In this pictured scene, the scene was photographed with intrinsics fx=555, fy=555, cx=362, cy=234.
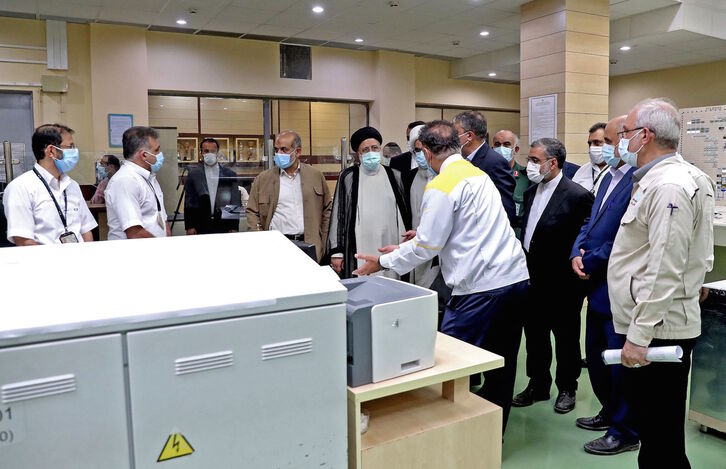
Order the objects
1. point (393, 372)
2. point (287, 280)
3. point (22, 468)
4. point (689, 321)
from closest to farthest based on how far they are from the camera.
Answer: point (22, 468)
point (287, 280)
point (393, 372)
point (689, 321)

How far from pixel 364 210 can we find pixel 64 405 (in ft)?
8.39

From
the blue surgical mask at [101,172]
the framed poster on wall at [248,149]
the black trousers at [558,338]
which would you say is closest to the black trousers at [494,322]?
the black trousers at [558,338]

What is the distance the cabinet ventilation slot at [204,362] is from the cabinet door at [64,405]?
0.34 feet

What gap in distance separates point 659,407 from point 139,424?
1.63 metres

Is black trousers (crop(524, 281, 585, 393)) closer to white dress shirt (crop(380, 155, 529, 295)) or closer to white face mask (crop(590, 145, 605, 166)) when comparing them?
white dress shirt (crop(380, 155, 529, 295))

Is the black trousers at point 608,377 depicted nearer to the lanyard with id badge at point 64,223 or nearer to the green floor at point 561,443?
the green floor at point 561,443

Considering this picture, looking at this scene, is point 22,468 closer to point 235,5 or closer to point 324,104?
point 235,5

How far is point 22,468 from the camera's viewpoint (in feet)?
3.13

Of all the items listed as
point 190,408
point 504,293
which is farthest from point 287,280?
point 504,293

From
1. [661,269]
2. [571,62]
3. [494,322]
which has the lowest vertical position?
[494,322]

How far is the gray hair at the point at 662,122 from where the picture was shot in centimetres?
185

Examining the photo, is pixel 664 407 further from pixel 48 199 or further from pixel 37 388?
pixel 48 199

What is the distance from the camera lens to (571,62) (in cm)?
587

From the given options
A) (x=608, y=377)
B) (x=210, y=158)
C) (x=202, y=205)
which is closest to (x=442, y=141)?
(x=608, y=377)
